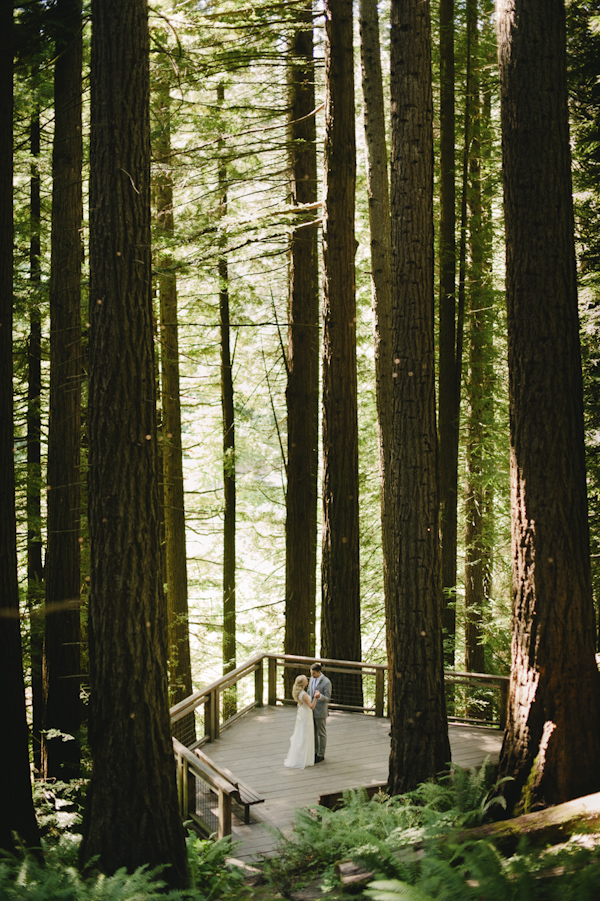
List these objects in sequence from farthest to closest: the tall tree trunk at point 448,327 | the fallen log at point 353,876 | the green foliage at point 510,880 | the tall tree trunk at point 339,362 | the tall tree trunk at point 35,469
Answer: the tall tree trunk at point 448,327 → the tall tree trunk at point 35,469 → the tall tree trunk at point 339,362 → the fallen log at point 353,876 → the green foliage at point 510,880

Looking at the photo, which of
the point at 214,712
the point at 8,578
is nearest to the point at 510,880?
the point at 8,578

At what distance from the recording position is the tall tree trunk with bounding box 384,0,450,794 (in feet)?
25.9

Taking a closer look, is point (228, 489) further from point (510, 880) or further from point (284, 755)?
point (510, 880)

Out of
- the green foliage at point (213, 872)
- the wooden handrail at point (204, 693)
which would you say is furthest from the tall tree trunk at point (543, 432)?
the wooden handrail at point (204, 693)

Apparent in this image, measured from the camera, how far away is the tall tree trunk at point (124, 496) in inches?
245

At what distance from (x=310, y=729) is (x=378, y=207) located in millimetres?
7470

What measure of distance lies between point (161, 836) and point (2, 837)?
1929 millimetres

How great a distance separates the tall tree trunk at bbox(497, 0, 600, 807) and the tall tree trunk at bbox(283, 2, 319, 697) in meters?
7.09

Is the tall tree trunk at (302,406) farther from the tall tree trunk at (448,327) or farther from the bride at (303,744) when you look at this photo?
the bride at (303,744)

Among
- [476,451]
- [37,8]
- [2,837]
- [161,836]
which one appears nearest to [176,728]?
[2,837]

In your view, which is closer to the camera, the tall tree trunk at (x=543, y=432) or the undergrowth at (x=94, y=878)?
the undergrowth at (x=94, y=878)

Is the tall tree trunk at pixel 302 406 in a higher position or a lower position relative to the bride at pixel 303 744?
higher

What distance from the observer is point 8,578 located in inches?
308

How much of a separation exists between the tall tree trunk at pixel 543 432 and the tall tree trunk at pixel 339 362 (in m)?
4.71
